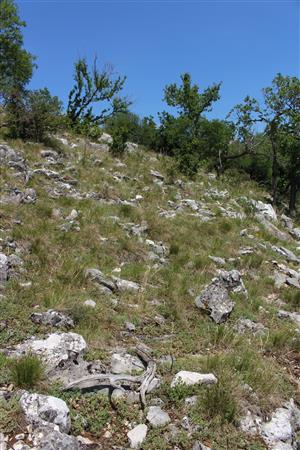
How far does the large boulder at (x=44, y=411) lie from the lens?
3.92 m

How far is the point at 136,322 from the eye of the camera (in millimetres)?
6520

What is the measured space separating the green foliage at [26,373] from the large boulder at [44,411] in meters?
0.30

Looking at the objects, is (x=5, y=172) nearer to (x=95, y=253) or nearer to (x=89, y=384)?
(x=95, y=253)

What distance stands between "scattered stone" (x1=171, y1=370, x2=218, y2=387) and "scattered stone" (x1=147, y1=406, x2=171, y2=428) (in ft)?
1.54

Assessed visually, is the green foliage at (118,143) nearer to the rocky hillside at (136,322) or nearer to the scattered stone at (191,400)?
the rocky hillside at (136,322)

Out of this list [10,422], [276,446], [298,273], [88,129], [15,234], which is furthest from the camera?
[88,129]

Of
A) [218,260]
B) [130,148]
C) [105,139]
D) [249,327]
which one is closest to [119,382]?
[249,327]

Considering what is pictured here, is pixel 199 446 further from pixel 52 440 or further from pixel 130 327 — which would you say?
pixel 130 327

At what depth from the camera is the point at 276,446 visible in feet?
14.3

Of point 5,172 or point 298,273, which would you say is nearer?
point 298,273

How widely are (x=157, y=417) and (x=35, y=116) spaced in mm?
13848

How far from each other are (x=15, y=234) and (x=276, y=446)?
616 centimetres

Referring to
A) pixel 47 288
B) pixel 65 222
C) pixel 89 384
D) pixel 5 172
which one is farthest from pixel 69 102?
pixel 89 384

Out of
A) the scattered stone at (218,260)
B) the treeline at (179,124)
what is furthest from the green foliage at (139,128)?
the scattered stone at (218,260)
